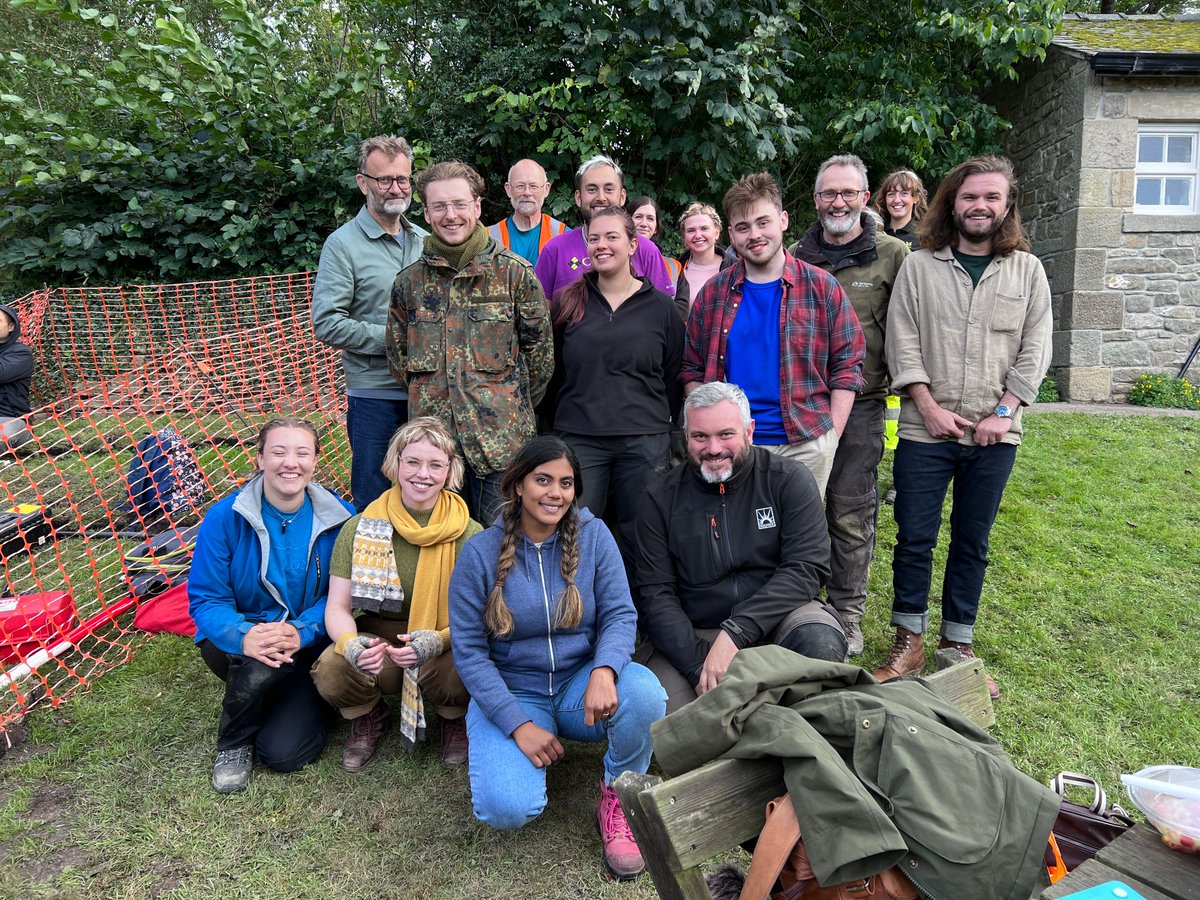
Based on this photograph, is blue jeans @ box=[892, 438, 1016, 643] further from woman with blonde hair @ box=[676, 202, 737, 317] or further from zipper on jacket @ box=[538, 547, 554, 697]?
zipper on jacket @ box=[538, 547, 554, 697]

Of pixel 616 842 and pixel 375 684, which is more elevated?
pixel 375 684

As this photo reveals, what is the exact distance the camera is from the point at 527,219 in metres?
4.05

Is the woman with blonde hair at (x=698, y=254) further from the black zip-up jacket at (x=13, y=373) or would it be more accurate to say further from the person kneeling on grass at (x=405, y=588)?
the black zip-up jacket at (x=13, y=373)

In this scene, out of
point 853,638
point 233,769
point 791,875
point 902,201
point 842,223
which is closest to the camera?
point 791,875

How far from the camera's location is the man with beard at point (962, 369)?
3.04 metres

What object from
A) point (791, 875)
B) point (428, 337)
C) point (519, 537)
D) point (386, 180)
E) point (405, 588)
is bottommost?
point (791, 875)

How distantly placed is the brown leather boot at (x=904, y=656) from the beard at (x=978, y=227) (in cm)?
162

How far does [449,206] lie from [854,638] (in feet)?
8.28

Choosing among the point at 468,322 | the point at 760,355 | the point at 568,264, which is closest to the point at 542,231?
the point at 568,264

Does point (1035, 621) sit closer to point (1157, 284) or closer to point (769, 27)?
point (769, 27)

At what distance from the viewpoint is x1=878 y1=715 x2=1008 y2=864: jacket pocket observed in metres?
1.34

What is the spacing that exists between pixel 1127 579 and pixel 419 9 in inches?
343

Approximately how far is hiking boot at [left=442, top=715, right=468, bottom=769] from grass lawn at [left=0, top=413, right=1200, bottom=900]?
52 millimetres

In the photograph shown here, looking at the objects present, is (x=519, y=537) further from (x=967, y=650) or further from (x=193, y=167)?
(x=193, y=167)
